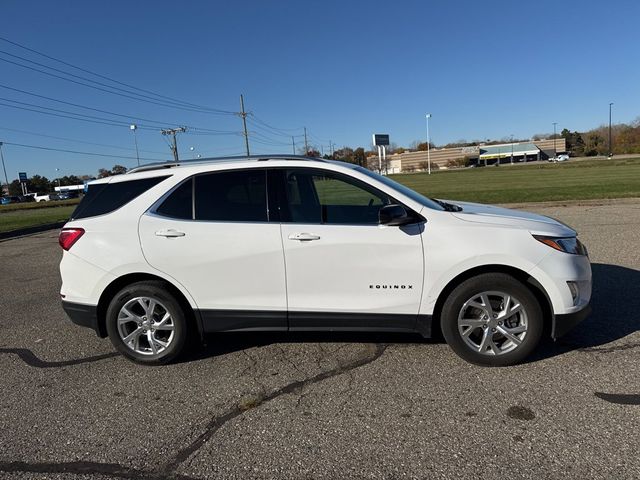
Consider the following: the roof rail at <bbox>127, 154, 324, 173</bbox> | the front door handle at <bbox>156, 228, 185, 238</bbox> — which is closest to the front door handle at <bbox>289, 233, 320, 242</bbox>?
the roof rail at <bbox>127, 154, 324, 173</bbox>

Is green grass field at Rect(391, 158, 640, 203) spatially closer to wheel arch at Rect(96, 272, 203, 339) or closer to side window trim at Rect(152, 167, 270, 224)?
side window trim at Rect(152, 167, 270, 224)

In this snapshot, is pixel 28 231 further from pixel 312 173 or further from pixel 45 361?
pixel 312 173

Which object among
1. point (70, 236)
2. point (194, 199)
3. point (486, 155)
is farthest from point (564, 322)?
point (486, 155)

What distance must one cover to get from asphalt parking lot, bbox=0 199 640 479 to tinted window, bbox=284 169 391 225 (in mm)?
1250

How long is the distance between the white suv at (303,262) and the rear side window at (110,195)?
1 cm

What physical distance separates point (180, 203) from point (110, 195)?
696mm

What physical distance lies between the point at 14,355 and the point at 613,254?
8468 millimetres

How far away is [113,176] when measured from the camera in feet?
13.7

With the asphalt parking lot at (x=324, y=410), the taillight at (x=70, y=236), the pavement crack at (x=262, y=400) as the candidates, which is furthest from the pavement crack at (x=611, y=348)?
the taillight at (x=70, y=236)

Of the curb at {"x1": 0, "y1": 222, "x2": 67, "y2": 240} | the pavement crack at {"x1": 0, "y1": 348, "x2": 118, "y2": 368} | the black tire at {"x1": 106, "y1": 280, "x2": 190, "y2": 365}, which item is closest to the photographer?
the black tire at {"x1": 106, "y1": 280, "x2": 190, "y2": 365}

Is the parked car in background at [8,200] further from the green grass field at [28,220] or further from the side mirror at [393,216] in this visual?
the side mirror at [393,216]

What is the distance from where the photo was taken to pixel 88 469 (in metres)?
2.64

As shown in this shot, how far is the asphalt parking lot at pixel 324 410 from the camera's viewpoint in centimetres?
259

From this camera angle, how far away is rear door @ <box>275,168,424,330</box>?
3627 millimetres
